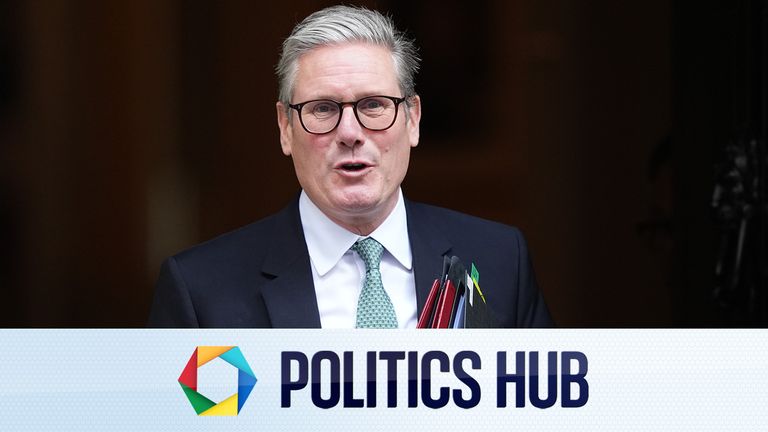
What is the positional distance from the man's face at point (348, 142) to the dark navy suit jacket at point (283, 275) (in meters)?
0.13

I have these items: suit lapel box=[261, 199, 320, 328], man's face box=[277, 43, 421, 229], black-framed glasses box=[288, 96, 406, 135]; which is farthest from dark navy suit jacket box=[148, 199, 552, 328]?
black-framed glasses box=[288, 96, 406, 135]

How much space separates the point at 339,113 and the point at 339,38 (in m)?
0.15

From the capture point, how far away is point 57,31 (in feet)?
10.0

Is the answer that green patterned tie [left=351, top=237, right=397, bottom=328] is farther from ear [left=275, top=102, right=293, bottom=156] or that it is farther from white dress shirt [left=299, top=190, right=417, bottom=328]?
ear [left=275, top=102, right=293, bottom=156]

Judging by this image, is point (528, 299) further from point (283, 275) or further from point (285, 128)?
point (285, 128)

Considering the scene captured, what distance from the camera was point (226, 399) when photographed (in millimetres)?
2107

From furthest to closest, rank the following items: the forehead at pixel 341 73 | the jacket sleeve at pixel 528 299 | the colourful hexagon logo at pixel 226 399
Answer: the jacket sleeve at pixel 528 299, the forehead at pixel 341 73, the colourful hexagon logo at pixel 226 399

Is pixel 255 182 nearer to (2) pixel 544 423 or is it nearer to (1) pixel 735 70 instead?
(2) pixel 544 423

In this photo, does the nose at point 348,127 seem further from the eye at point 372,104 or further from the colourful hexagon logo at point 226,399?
the colourful hexagon logo at point 226,399

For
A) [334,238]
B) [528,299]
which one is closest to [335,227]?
[334,238]

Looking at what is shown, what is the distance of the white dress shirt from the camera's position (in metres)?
2.34

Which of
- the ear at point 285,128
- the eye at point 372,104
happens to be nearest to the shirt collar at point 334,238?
the ear at point 285,128

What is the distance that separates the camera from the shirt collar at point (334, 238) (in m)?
2.37

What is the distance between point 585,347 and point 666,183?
1293 mm
